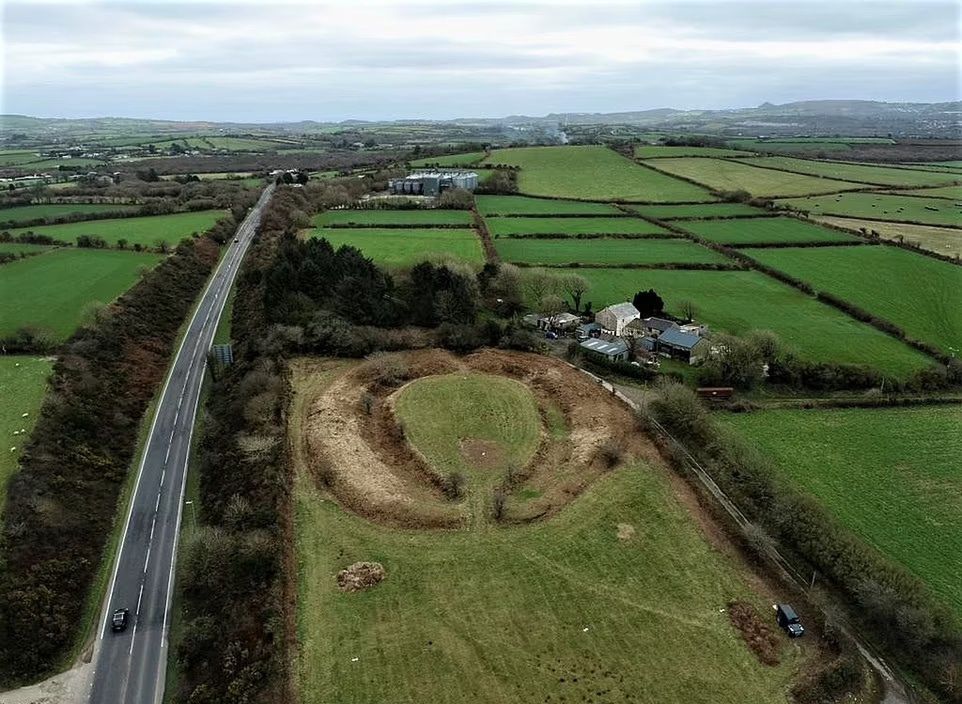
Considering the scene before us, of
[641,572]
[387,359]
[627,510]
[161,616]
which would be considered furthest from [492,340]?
[161,616]

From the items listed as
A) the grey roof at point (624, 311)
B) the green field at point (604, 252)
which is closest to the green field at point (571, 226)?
the green field at point (604, 252)

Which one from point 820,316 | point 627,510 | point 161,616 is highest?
point 820,316

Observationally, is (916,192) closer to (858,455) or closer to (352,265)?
(858,455)

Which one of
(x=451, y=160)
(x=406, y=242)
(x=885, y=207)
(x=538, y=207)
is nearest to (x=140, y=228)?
(x=406, y=242)

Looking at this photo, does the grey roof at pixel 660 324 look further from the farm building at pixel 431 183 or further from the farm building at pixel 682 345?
the farm building at pixel 431 183

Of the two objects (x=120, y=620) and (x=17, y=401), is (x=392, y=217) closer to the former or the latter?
(x=17, y=401)

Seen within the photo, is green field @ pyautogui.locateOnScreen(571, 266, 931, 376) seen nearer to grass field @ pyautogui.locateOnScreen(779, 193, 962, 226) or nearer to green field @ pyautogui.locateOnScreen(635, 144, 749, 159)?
grass field @ pyautogui.locateOnScreen(779, 193, 962, 226)
